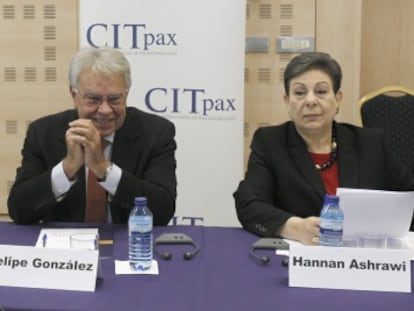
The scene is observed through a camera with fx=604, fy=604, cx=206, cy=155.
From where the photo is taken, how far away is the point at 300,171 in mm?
2445

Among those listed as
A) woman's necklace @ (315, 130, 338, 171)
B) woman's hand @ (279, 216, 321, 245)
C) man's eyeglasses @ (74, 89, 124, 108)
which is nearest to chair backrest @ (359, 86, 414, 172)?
woman's necklace @ (315, 130, 338, 171)

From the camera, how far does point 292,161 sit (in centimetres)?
248

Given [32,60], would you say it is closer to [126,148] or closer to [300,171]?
[126,148]

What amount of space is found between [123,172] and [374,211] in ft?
3.12

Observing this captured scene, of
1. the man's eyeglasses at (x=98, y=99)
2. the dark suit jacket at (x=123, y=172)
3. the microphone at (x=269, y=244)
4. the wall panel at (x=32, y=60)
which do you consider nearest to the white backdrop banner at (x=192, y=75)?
the wall panel at (x=32, y=60)

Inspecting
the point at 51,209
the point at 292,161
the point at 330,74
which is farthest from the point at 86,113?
the point at 330,74

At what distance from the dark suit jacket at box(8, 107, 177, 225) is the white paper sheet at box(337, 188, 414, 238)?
0.81 m

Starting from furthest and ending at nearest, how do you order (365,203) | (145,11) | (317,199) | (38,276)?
(145,11), (317,199), (365,203), (38,276)

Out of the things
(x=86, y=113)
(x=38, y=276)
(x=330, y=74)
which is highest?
(x=330, y=74)

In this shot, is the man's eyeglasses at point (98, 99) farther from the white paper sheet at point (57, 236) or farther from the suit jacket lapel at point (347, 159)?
the suit jacket lapel at point (347, 159)

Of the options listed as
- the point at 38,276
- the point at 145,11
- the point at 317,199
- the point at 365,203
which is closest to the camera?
the point at 38,276

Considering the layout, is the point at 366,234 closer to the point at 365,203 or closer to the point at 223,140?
the point at 365,203

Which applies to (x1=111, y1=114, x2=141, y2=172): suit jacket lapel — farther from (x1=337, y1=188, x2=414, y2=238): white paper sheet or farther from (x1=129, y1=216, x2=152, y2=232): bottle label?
(x1=337, y1=188, x2=414, y2=238): white paper sheet

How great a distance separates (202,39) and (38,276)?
2399 millimetres
